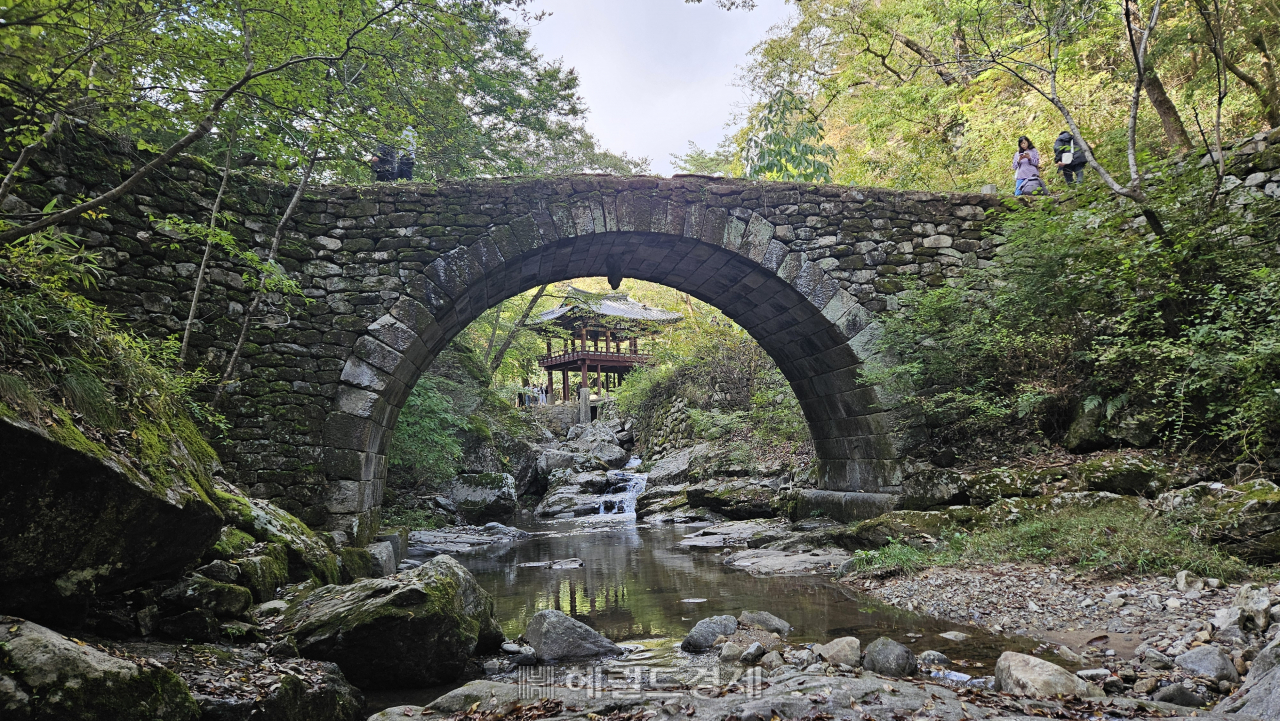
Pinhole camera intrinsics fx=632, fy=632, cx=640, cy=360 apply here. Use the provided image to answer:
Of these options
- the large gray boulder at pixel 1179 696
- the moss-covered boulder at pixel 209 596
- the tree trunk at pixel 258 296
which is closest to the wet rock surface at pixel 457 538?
the tree trunk at pixel 258 296

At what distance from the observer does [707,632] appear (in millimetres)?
3623

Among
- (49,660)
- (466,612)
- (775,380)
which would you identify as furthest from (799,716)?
(775,380)

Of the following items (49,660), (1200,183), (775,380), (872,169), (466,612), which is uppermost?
(872,169)

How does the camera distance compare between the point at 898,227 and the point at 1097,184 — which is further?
the point at 898,227

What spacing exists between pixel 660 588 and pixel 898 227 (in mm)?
4355

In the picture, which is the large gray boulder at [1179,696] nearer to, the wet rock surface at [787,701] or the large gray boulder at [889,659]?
the wet rock surface at [787,701]

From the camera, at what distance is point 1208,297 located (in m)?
4.47

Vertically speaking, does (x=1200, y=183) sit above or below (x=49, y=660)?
above

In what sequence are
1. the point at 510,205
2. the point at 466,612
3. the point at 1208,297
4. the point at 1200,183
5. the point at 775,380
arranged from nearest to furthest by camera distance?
the point at 466,612 < the point at 1208,297 < the point at 1200,183 < the point at 510,205 < the point at 775,380

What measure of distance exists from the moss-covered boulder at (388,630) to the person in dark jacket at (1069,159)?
23.6ft

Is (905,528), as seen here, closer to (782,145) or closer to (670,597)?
(670,597)

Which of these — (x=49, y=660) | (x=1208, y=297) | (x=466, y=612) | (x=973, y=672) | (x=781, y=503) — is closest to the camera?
(x=49, y=660)

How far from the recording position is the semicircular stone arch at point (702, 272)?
559 centimetres

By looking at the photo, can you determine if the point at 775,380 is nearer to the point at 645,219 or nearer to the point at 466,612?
the point at 645,219
